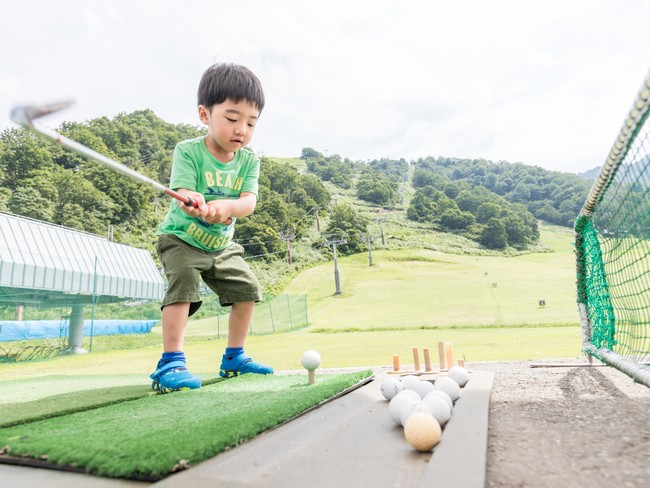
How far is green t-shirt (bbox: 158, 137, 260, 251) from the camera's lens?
3018 millimetres

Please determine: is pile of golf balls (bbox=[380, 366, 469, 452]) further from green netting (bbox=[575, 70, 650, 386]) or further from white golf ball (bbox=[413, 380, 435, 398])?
green netting (bbox=[575, 70, 650, 386])

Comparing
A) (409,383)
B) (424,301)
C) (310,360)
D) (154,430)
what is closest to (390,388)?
(409,383)

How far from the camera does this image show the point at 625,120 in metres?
1.85

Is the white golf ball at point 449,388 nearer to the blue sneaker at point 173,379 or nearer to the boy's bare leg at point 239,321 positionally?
the blue sneaker at point 173,379

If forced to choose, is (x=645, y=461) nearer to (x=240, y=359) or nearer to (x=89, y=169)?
(x=240, y=359)

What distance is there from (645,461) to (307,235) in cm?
6591

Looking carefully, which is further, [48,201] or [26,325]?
[48,201]

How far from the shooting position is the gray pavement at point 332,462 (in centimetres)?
109

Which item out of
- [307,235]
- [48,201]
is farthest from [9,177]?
[307,235]

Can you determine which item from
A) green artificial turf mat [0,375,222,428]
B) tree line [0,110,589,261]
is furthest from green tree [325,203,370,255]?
green artificial turf mat [0,375,222,428]

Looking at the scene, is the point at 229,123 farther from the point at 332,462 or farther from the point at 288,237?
the point at 288,237

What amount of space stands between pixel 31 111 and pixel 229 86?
1809 mm

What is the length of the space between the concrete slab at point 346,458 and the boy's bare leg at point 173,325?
4.40ft

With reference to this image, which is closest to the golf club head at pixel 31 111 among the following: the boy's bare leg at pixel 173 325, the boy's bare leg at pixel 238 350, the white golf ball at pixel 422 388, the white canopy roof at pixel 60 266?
the boy's bare leg at pixel 173 325
